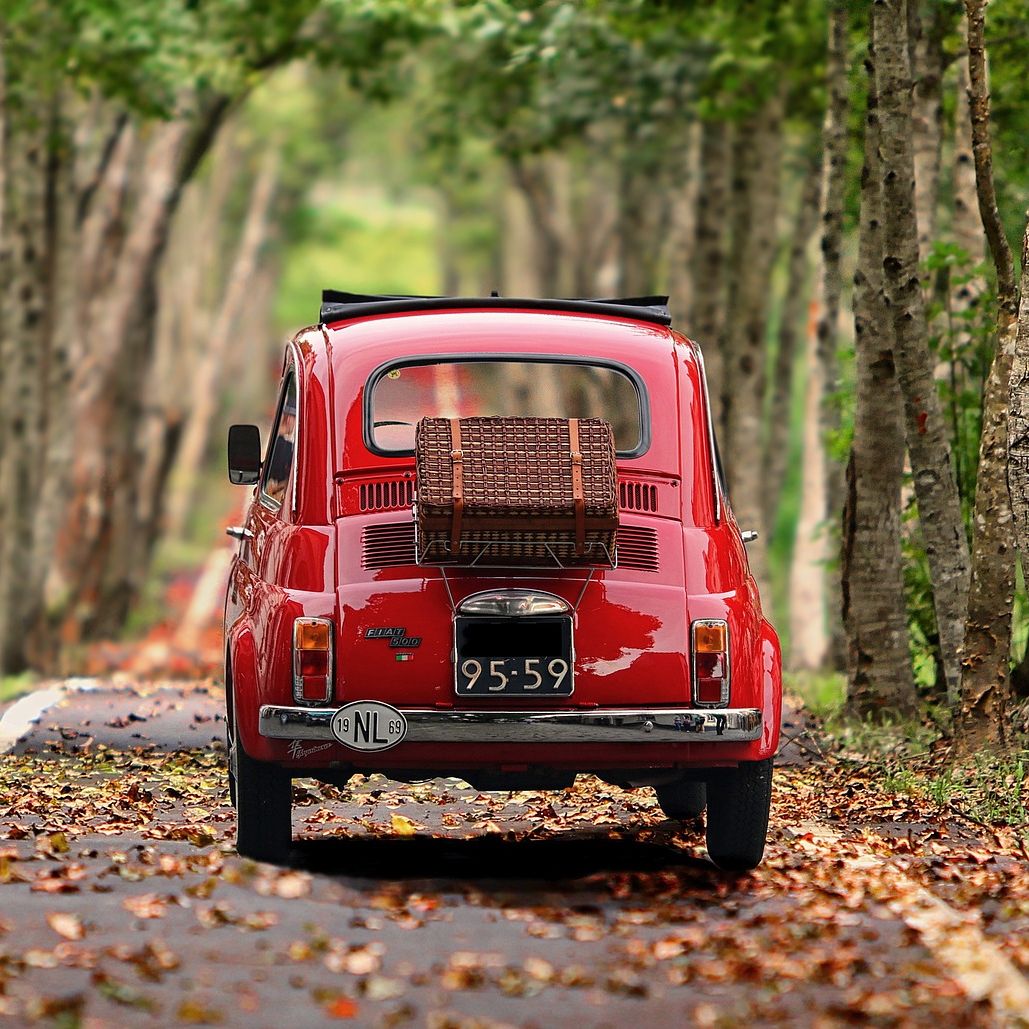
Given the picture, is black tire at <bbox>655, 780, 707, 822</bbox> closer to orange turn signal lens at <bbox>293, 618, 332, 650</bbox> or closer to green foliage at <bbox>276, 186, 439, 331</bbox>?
orange turn signal lens at <bbox>293, 618, 332, 650</bbox>

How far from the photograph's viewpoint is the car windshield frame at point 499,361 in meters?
8.91

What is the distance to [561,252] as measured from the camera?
124 feet

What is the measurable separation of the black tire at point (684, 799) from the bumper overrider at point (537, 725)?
2.10m

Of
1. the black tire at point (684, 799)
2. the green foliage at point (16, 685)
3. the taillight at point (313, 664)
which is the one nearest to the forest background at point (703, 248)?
the green foliage at point (16, 685)

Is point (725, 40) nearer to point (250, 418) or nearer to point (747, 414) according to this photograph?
point (747, 414)

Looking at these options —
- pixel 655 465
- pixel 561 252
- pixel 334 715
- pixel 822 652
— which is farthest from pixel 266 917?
pixel 561 252

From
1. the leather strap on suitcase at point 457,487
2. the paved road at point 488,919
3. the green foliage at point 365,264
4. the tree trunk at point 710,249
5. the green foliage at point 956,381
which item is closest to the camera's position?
the paved road at point 488,919

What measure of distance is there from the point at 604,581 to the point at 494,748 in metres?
0.77

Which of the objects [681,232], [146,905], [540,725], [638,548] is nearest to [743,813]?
[540,725]

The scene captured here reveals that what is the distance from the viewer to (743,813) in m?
8.71

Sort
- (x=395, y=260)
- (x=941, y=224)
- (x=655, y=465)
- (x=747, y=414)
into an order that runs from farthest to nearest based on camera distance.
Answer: (x=395, y=260) < (x=941, y=224) < (x=747, y=414) < (x=655, y=465)

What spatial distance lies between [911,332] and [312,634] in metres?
5.30

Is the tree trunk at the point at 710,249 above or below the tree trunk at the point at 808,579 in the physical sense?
above

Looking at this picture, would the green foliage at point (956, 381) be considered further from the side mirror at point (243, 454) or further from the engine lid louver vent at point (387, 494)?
the engine lid louver vent at point (387, 494)
